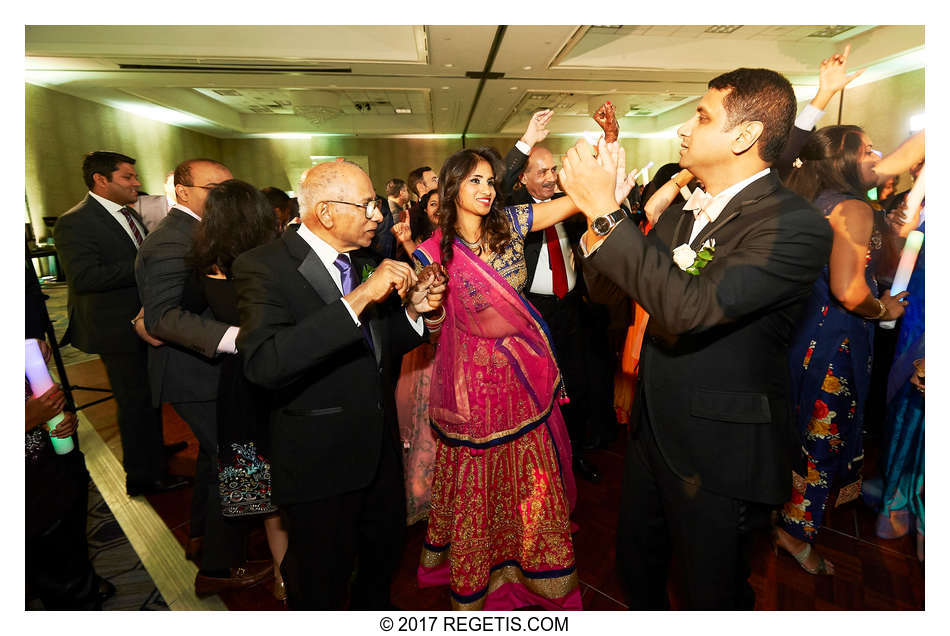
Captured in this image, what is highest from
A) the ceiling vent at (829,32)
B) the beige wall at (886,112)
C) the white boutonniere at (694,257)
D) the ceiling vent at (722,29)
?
the ceiling vent at (722,29)

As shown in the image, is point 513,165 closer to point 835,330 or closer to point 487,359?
point 487,359

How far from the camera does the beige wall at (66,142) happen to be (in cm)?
777

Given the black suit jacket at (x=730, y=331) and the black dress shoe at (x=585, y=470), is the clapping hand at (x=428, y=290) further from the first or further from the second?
the black dress shoe at (x=585, y=470)

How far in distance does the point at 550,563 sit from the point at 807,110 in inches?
71.2

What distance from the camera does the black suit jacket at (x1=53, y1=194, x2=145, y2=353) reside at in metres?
2.62

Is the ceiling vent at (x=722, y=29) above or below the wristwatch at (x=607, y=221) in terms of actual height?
above

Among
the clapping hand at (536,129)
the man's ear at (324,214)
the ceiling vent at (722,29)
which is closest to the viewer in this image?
the man's ear at (324,214)

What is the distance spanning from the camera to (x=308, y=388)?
134 centimetres

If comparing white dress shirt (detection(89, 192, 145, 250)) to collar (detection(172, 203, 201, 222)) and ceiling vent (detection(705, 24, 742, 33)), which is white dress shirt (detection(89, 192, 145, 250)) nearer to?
collar (detection(172, 203, 201, 222))

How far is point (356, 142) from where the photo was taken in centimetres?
1429

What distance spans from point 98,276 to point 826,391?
11.7 feet

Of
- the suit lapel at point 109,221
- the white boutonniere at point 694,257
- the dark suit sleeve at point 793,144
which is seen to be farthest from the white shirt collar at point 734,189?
the suit lapel at point 109,221

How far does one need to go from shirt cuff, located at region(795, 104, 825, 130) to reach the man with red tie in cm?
97
